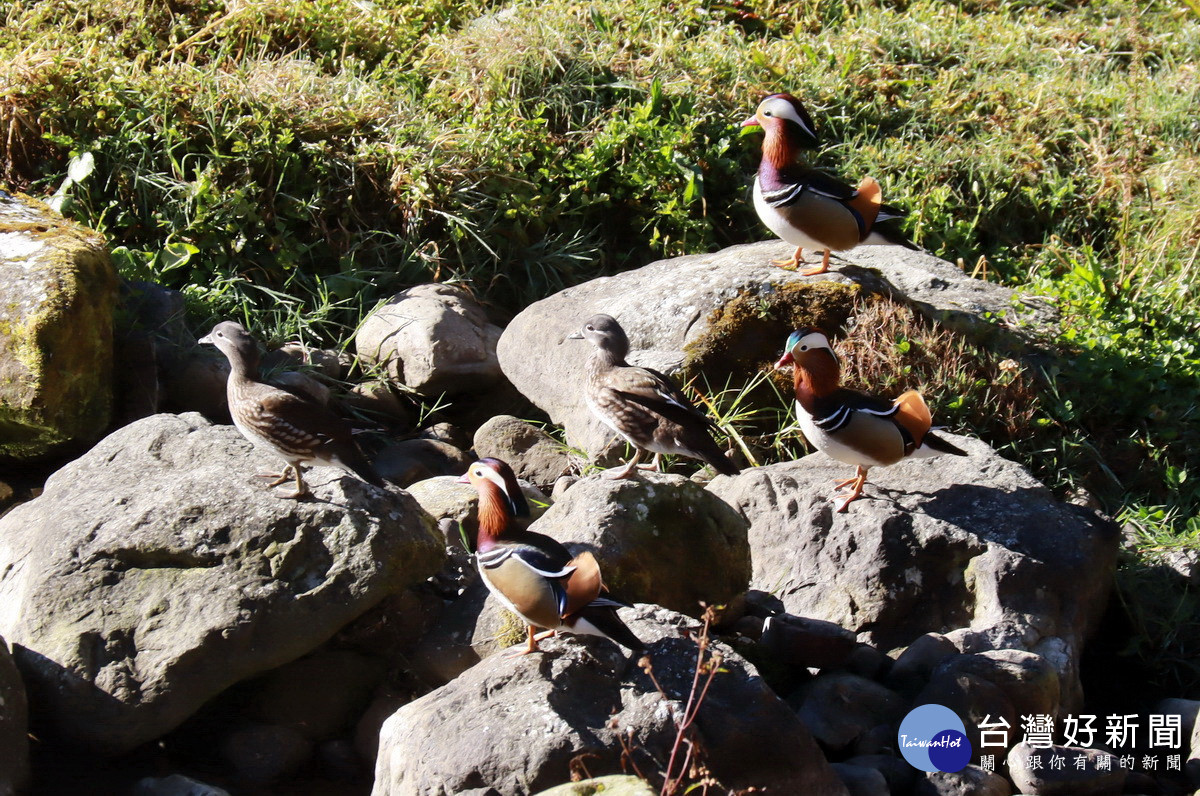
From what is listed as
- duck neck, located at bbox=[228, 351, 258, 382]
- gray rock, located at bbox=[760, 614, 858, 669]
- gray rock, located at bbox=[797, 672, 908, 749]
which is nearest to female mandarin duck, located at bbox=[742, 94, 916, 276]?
gray rock, located at bbox=[760, 614, 858, 669]

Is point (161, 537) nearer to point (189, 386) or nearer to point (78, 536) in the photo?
point (78, 536)

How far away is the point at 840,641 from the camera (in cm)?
466

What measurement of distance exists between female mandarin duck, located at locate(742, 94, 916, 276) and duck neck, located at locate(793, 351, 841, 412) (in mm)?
1065

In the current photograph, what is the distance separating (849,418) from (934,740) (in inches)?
57.1

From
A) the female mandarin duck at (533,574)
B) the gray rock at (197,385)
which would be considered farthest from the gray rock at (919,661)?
the gray rock at (197,385)

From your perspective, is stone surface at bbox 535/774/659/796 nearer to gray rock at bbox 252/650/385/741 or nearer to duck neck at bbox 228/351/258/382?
gray rock at bbox 252/650/385/741

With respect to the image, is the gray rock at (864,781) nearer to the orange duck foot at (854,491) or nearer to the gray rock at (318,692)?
the orange duck foot at (854,491)

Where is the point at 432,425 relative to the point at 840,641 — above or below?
below

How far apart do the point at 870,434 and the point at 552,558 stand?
180cm

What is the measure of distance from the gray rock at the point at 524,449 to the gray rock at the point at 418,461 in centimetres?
15

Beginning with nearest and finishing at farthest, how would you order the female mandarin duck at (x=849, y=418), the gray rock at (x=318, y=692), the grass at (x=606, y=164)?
the gray rock at (x=318, y=692) < the female mandarin duck at (x=849, y=418) < the grass at (x=606, y=164)

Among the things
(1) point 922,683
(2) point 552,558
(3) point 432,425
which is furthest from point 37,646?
(1) point 922,683

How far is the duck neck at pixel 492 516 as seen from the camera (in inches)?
164

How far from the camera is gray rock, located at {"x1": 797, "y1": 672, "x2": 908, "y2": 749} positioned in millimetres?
4324
